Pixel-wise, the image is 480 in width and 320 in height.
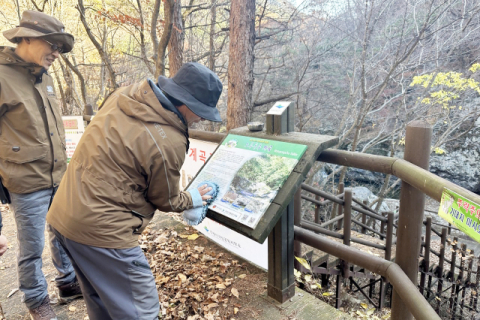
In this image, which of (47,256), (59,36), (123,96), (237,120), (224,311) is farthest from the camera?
(237,120)

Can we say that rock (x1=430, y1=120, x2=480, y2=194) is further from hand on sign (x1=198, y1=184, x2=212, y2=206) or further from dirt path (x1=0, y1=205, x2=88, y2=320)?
dirt path (x1=0, y1=205, x2=88, y2=320)

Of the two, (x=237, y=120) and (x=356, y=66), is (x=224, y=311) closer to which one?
(x=237, y=120)

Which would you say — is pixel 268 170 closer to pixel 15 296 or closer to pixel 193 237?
pixel 193 237

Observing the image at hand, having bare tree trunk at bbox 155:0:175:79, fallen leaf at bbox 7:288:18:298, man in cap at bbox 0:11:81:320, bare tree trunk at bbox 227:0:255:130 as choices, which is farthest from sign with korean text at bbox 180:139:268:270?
bare tree trunk at bbox 227:0:255:130

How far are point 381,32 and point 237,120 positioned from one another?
20.3 feet

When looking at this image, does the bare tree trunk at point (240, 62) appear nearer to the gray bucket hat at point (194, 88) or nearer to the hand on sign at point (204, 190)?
the hand on sign at point (204, 190)

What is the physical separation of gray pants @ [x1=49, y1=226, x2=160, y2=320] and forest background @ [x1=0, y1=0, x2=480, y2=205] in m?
4.29

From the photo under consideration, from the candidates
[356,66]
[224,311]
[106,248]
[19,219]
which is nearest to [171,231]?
[224,311]

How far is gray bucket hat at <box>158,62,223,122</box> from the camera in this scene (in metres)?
1.71

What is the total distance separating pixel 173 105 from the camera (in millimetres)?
1719

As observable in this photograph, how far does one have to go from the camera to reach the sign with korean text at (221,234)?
294cm

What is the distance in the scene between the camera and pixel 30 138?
2236mm

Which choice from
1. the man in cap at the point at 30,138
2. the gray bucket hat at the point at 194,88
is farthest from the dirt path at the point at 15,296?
the gray bucket hat at the point at 194,88

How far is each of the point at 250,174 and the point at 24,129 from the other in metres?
1.65
